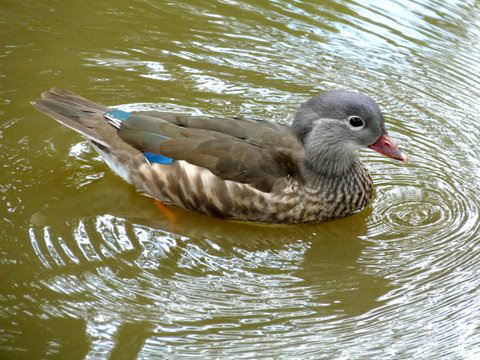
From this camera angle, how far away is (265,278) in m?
5.47

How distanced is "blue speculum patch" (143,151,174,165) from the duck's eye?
4.42 ft

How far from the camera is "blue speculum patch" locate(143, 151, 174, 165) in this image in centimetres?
627

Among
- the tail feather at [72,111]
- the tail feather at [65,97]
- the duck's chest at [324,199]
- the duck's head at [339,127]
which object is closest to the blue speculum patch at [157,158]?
the tail feather at [72,111]

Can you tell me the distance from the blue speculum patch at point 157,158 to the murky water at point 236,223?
13.9 inches

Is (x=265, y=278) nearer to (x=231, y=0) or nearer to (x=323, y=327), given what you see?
(x=323, y=327)

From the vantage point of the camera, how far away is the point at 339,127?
20.6 ft

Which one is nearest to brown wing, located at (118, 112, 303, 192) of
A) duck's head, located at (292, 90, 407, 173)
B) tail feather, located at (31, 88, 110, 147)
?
duck's head, located at (292, 90, 407, 173)

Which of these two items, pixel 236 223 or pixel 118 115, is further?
pixel 118 115

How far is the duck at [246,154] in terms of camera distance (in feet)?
20.2

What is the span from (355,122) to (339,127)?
13 cm

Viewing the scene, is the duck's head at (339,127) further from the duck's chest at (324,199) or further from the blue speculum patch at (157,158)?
the blue speculum patch at (157,158)

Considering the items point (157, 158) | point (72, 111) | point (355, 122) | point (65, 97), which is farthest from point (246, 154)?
point (65, 97)

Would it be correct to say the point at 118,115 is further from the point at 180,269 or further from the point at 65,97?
the point at 180,269

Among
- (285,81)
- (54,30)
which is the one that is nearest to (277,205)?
(285,81)
